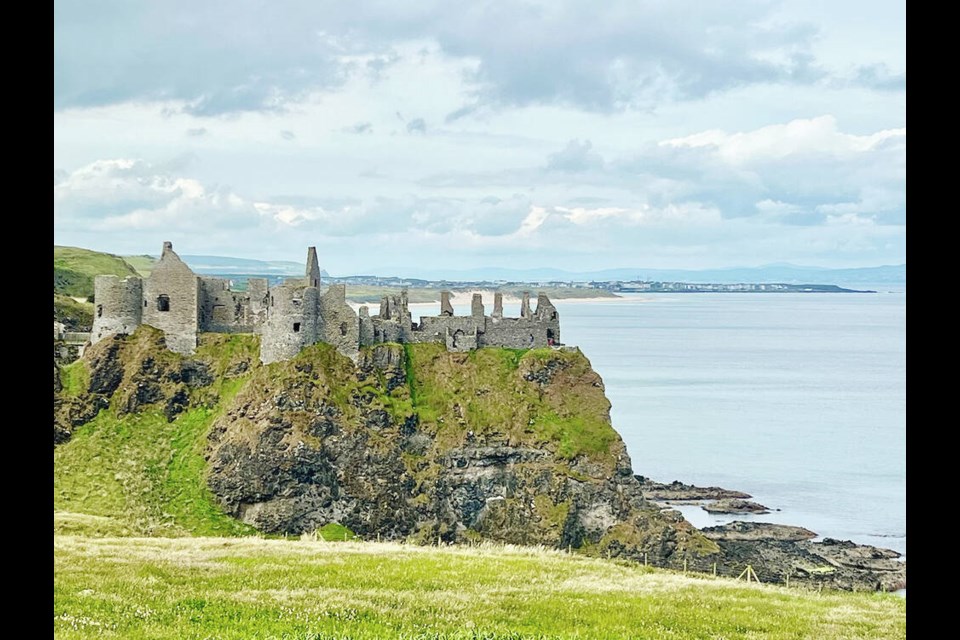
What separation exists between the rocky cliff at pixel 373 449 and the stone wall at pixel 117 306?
1148 millimetres

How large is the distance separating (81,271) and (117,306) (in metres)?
112

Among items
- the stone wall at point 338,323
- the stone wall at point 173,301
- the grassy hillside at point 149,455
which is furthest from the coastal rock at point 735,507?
the stone wall at point 173,301

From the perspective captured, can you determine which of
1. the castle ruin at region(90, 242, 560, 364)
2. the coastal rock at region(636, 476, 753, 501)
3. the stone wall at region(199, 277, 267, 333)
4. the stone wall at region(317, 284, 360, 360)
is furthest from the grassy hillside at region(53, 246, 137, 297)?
the coastal rock at region(636, 476, 753, 501)

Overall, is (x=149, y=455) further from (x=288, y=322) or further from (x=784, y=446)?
(x=784, y=446)

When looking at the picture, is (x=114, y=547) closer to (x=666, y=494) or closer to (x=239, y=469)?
(x=239, y=469)

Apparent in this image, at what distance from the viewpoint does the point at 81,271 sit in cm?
17812

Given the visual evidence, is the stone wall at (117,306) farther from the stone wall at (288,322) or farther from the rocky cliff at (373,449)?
the stone wall at (288,322)

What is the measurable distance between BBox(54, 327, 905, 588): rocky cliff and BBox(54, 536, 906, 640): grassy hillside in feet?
157

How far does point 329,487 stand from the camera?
73125mm

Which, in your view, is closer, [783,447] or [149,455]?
[149,455]

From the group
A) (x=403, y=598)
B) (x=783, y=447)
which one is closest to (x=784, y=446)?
(x=783, y=447)
